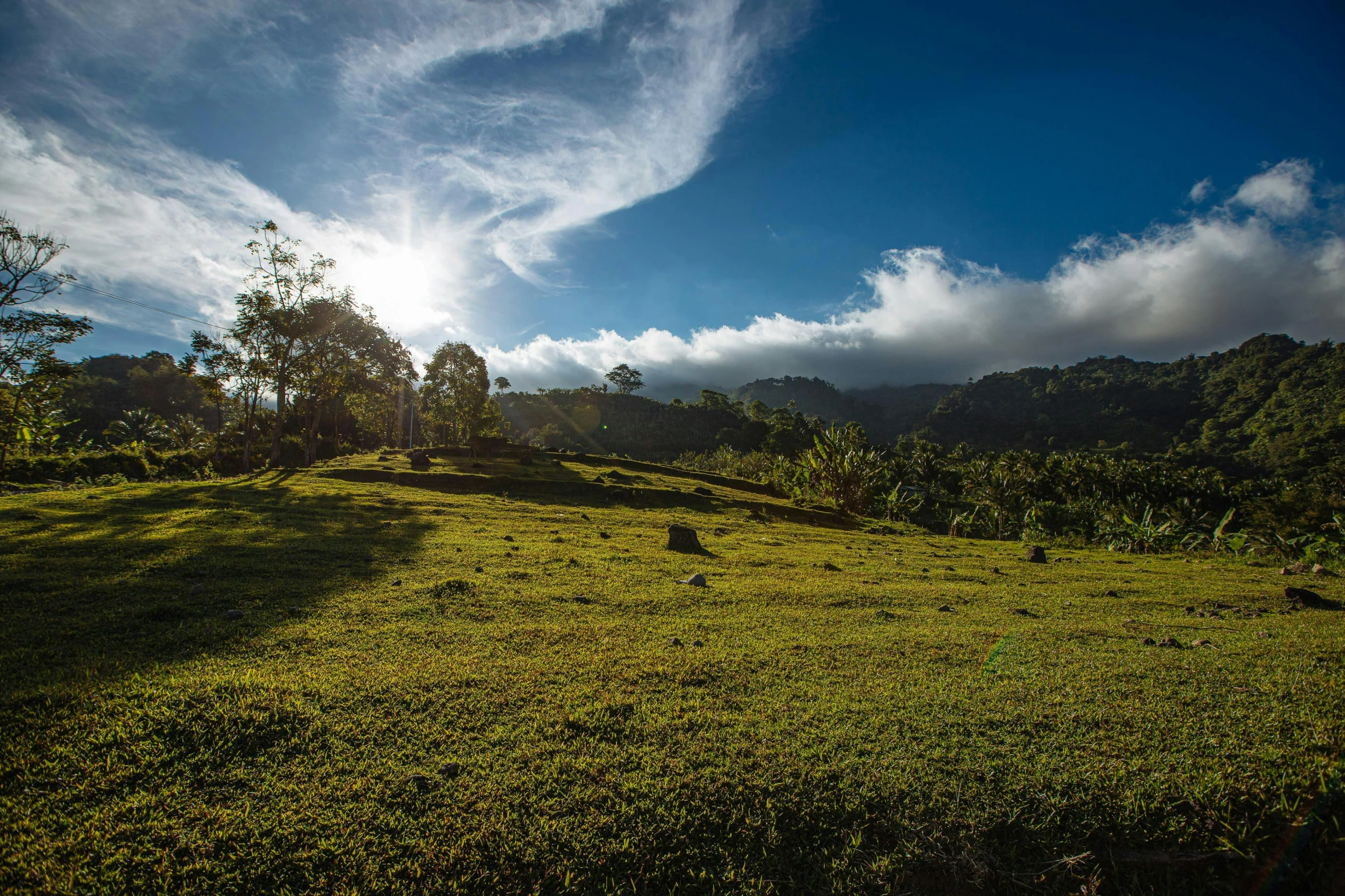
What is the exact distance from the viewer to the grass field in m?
2.66

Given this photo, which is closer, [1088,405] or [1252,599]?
[1252,599]

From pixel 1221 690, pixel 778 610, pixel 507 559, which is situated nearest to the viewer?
pixel 1221 690

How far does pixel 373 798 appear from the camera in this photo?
2.89 m

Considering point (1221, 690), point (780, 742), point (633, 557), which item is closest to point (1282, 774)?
point (1221, 690)

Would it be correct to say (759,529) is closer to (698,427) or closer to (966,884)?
(966,884)

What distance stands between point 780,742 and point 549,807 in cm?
156

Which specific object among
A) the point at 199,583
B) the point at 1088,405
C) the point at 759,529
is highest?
the point at 1088,405

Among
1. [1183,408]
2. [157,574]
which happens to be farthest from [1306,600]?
[1183,408]

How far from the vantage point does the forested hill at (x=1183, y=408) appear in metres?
74.8

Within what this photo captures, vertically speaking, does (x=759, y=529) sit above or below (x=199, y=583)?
below

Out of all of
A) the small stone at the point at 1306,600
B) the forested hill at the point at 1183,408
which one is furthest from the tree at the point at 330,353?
the forested hill at the point at 1183,408

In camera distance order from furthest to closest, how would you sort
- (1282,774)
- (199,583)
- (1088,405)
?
(1088,405) < (199,583) < (1282,774)

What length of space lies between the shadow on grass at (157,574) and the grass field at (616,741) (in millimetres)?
54

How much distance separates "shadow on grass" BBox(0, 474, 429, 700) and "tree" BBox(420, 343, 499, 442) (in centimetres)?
2709
